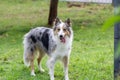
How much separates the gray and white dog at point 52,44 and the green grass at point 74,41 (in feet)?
1.27

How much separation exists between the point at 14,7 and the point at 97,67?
1354 centimetres

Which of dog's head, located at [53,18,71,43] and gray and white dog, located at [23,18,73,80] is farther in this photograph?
gray and white dog, located at [23,18,73,80]

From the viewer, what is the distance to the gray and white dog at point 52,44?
20.5ft

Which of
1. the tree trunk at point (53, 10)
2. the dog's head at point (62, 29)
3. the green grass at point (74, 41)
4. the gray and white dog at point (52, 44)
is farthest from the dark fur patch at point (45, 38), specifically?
the tree trunk at point (53, 10)

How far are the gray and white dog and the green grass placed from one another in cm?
39

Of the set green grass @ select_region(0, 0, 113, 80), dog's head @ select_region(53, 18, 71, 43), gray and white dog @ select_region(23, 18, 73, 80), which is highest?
dog's head @ select_region(53, 18, 71, 43)

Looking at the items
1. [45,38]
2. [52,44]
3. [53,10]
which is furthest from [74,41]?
[52,44]

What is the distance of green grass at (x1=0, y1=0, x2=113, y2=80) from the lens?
7.35 meters

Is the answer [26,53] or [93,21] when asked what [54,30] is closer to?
[26,53]

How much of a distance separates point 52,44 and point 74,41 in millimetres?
5397

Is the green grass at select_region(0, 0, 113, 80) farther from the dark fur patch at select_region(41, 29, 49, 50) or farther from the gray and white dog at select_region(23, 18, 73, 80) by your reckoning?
the dark fur patch at select_region(41, 29, 49, 50)

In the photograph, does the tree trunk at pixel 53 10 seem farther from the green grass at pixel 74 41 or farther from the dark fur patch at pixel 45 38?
the dark fur patch at pixel 45 38

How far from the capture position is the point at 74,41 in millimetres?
11984

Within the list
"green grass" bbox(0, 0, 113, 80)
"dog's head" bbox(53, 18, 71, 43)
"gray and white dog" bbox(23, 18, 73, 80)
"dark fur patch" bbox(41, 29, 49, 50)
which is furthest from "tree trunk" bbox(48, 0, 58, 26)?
"dog's head" bbox(53, 18, 71, 43)
